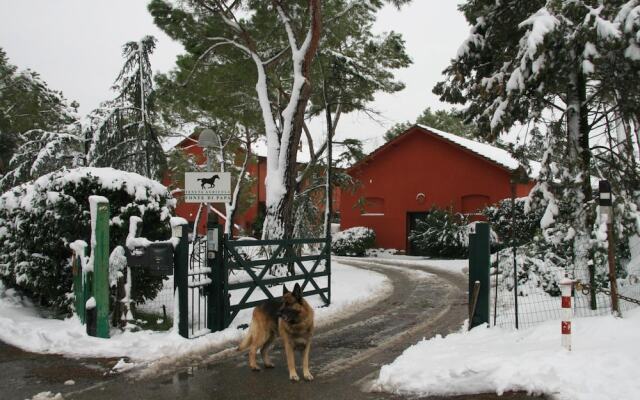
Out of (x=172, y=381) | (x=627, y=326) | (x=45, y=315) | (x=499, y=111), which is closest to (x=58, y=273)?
(x=45, y=315)

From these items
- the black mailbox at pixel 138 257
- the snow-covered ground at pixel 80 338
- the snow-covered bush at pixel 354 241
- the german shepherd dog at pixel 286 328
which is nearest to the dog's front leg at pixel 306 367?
the german shepherd dog at pixel 286 328

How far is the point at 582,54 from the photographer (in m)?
8.70

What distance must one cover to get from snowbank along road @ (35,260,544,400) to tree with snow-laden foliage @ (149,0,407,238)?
552cm

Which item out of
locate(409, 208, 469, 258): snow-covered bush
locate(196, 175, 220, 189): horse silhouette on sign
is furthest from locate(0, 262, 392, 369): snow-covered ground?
locate(409, 208, 469, 258): snow-covered bush

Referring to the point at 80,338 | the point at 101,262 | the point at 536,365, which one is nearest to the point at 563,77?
the point at 536,365

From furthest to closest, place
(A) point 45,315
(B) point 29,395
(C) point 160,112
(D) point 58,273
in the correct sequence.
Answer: (C) point 160,112 < (A) point 45,315 < (D) point 58,273 < (B) point 29,395

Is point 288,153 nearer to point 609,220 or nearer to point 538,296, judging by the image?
point 538,296

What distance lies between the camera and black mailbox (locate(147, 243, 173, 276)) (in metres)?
8.19

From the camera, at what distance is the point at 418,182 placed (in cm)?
3212

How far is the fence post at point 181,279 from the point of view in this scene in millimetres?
8258

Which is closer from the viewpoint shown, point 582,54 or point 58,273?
point 582,54

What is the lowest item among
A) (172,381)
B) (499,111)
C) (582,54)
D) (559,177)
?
(172,381)

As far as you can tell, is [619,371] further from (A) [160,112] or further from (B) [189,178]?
(A) [160,112]

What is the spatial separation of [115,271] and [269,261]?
8.33ft
